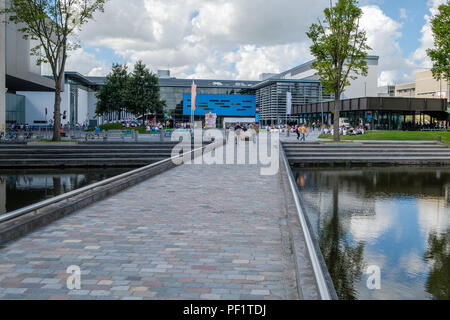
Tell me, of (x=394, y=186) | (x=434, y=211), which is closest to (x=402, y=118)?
(x=394, y=186)

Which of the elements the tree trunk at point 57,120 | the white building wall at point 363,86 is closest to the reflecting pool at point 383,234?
the tree trunk at point 57,120

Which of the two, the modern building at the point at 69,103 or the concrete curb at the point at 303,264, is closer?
the concrete curb at the point at 303,264

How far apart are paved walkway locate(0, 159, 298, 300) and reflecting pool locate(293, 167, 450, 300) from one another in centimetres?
112

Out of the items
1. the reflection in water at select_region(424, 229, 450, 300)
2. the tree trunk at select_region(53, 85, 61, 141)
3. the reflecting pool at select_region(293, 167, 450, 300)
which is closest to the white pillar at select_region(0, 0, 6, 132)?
the tree trunk at select_region(53, 85, 61, 141)

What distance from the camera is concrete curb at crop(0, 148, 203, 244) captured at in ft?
20.8

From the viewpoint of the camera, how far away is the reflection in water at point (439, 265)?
5.63 metres

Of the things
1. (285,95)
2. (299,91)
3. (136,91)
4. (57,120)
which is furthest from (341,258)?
(299,91)

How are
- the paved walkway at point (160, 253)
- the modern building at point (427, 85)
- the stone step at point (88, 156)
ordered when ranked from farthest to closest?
the modern building at point (427, 85), the stone step at point (88, 156), the paved walkway at point (160, 253)

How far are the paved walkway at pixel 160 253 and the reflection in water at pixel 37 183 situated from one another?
3.76 meters

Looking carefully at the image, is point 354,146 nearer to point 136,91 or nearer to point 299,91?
point 136,91

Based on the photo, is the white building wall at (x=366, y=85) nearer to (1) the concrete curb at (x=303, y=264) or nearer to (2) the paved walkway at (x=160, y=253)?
(2) the paved walkway at (x=160, y=253)

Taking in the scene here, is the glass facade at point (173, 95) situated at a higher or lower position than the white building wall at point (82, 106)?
higher

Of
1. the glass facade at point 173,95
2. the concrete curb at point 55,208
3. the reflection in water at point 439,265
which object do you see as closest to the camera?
the reflection in water at point 439,265

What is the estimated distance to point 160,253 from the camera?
A: 5609mm
